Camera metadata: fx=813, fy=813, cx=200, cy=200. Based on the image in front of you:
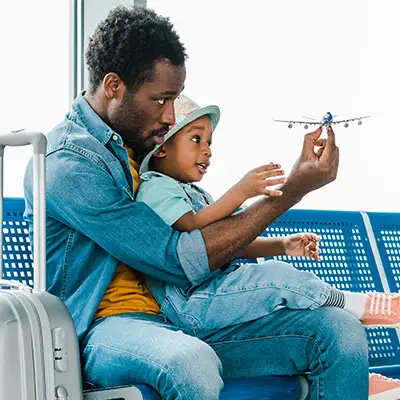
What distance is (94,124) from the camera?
1.83 m

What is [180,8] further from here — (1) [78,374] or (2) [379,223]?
(1) [78,374]

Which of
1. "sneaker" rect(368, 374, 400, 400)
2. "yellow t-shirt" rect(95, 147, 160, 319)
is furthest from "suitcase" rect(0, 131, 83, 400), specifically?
"sneaker" rect(368, 374, 400, 400)

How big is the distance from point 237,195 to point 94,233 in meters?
0.32

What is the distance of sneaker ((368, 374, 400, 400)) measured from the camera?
2051 millimetres

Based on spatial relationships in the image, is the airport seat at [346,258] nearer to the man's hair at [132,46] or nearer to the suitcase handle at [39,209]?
the man's hair at [132,46]

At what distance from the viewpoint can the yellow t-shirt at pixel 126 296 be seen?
1757mm

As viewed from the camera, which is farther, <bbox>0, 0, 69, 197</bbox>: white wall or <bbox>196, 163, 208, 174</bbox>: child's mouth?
<bbox>0, 0, 69, 197</bbox>: white wall

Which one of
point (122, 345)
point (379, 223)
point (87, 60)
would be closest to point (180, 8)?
point (379, 223)

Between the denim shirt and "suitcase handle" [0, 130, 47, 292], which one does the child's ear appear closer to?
the denim shirt

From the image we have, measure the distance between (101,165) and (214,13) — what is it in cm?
205

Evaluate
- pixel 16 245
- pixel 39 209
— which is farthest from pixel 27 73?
pixel 39 209

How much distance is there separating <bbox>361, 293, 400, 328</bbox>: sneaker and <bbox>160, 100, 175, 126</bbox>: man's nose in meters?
0.63

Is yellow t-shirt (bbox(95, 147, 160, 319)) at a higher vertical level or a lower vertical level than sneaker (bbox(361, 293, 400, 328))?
higher

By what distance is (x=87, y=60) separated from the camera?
195 cm
